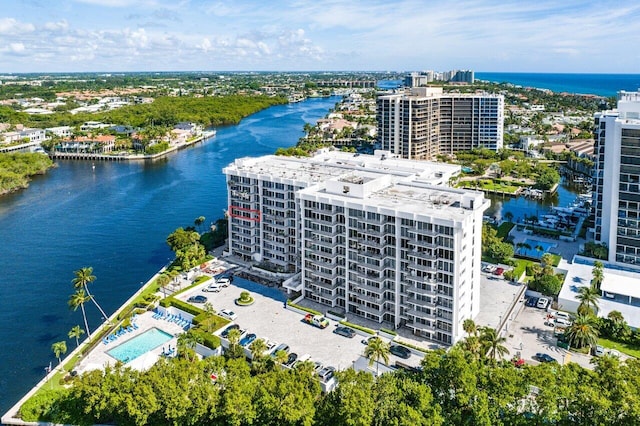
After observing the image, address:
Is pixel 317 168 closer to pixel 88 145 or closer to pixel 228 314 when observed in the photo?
pixel 228 314

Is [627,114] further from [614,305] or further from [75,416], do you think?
[75,416]

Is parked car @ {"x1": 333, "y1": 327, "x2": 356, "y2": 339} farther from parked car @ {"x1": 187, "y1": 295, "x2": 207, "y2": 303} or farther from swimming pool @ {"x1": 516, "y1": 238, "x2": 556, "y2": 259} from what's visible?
swimming pool @ {"x1": 516, "y1": 238, "x2": 556, "y2": 259}

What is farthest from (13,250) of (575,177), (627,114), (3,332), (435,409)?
(575,177)

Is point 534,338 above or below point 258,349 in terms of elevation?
below

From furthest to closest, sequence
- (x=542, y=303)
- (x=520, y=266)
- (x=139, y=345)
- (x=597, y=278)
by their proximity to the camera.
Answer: (x=520, y=266), (x=597, y=278), (x=542, y=303), (x=139, y=345)

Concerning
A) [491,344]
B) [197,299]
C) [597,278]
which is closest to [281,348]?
[197,299]

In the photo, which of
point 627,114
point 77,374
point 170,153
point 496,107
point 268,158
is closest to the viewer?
point 77,374

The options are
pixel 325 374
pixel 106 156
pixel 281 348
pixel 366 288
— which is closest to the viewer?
pixel 325 374
